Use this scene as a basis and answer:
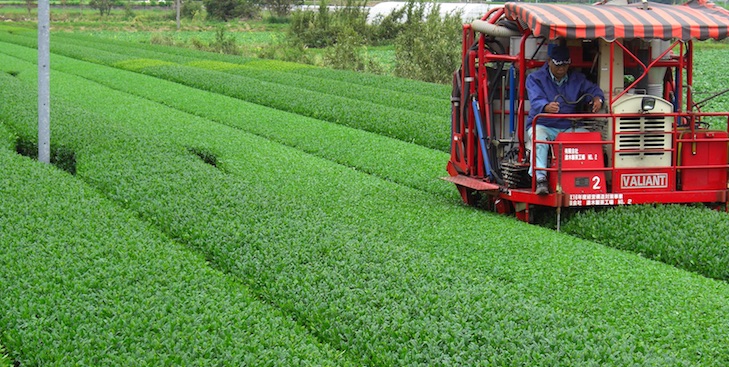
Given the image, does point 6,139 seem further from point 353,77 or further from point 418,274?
point 353,77

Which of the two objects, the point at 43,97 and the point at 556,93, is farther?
the point at 43,97

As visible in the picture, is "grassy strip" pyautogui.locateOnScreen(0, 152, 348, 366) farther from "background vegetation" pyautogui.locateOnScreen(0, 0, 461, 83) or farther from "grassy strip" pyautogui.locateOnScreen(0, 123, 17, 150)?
"background vegetation" pyautogui.locateOnScreen(0, 0, 461, 83)

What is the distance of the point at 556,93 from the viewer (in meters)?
10.8

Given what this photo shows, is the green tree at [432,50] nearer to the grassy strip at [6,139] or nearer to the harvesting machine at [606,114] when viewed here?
the grassy strip at [6,139]

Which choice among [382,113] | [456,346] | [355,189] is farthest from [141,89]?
[456,346]

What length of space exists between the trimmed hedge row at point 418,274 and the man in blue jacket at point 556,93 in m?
1.18

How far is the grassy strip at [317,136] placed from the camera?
14.3 m

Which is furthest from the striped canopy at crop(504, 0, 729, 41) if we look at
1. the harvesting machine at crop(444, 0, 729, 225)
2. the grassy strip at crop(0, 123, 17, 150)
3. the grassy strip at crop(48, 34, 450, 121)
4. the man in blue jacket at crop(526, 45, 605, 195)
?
the grassy strip at crop(48, 34, 450, 121)

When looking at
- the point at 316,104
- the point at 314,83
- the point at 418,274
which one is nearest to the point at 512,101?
the point at 418,274

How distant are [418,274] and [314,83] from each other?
2084 centimetres

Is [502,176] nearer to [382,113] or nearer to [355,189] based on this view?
[355,189]

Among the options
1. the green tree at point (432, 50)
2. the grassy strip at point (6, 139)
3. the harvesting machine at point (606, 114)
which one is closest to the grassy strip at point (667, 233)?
the harvesting machine at point (606, 114)

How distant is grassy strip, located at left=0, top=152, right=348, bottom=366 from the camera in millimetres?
6215

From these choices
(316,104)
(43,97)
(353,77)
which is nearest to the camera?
(43,97)
